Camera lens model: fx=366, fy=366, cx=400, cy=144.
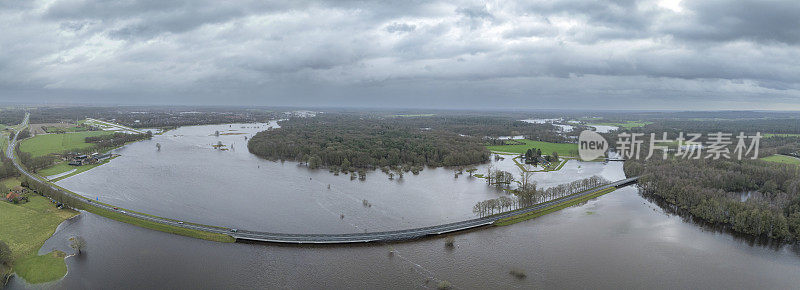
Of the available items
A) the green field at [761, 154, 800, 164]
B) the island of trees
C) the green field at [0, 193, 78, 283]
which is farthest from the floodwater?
the green field at [761, 154, 800, 164]

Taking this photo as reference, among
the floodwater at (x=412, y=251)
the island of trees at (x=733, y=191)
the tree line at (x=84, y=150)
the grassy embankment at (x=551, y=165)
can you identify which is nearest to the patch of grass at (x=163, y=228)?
the floodwater at (x=412, y=251)

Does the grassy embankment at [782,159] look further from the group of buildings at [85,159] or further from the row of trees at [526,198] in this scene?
the group of buildings at [85,159]

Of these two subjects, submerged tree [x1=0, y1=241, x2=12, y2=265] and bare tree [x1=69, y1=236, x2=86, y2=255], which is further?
bare tree [x1=69, y1=236, x2=86, y2=255]

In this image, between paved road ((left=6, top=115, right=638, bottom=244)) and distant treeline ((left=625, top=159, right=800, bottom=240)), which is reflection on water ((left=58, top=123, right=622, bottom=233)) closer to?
paved road ((left=6, top=115, right=638, bottom=244))

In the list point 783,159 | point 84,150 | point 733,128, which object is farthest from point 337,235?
point 733,128

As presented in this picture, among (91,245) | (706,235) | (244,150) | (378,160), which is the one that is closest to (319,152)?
(378,160)

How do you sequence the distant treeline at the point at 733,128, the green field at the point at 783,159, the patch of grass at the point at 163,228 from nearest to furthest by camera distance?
the patch of grass at the point at 163,228 < the green field at the point at 783,159 < the distant treeline at the point at 733,128
